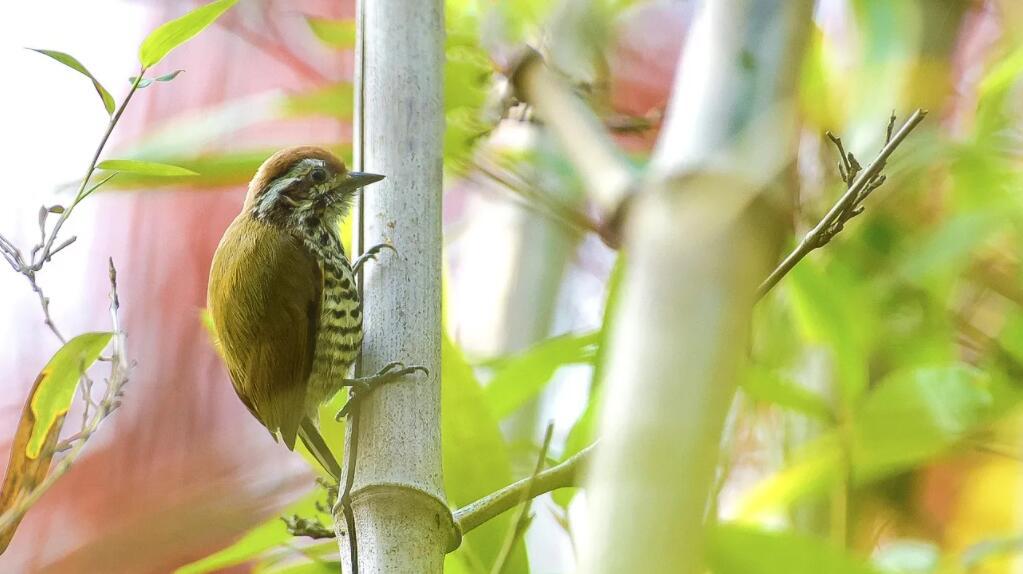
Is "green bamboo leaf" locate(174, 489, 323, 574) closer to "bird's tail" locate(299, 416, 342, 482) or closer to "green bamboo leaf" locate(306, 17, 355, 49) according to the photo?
"bird's tail" locate(299, 416, 342, 482)

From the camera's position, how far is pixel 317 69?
1.99 metres

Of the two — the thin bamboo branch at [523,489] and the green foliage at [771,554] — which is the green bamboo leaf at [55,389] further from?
the green foliage at [771,554]

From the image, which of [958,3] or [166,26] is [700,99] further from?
[958,3]

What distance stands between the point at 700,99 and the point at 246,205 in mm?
1043

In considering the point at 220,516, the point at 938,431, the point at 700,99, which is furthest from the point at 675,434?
the point at 220,516

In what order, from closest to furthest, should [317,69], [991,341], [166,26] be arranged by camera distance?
[166,26]
[991,341]
[317,69]

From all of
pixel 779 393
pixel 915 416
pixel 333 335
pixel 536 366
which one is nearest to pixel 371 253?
pixel 536 366

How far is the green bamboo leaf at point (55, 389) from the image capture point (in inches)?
34.0

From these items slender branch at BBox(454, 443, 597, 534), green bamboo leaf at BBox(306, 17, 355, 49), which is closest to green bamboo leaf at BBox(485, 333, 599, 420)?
slender branch at BBox(454, 443, 597, 534)

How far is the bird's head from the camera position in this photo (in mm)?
1474

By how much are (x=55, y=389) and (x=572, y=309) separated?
1.16 metres

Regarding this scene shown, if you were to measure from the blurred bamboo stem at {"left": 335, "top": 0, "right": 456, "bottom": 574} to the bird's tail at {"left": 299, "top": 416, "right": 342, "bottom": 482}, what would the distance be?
25 cm

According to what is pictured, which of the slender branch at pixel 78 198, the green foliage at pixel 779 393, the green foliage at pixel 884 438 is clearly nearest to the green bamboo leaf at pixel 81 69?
the slender branch at pixel 78 198

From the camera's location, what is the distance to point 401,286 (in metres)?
0.90
